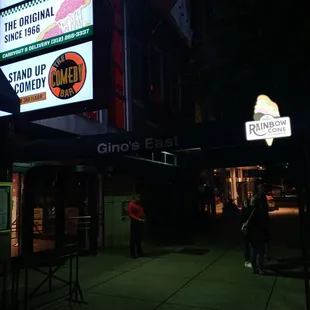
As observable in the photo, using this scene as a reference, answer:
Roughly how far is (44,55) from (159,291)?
4.51 metres

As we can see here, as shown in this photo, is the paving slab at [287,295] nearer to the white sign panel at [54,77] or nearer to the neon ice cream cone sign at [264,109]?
the neon ice cream cone sign at [264,109]

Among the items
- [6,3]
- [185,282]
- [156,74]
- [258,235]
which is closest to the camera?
[6,3]

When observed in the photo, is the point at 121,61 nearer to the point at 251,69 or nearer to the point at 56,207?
the point at 251,69

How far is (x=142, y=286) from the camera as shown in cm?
714

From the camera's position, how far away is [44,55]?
6.18m

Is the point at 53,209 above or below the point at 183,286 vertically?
above

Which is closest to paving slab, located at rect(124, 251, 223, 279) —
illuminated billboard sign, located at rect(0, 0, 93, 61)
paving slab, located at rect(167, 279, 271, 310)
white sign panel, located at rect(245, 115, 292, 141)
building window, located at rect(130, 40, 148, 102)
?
paving slab, located at rect(167, 279, 271, 310)

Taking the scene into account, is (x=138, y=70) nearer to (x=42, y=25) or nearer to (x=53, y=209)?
(x=53, y=209)

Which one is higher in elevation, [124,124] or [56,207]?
[124,124]

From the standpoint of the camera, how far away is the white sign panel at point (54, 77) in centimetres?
577

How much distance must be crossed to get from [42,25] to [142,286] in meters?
4.97

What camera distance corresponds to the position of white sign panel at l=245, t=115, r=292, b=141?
7.59m

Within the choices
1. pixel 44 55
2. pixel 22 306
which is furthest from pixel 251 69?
pixel 22 306

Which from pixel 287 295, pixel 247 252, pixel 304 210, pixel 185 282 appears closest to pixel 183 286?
pixel 185 282
